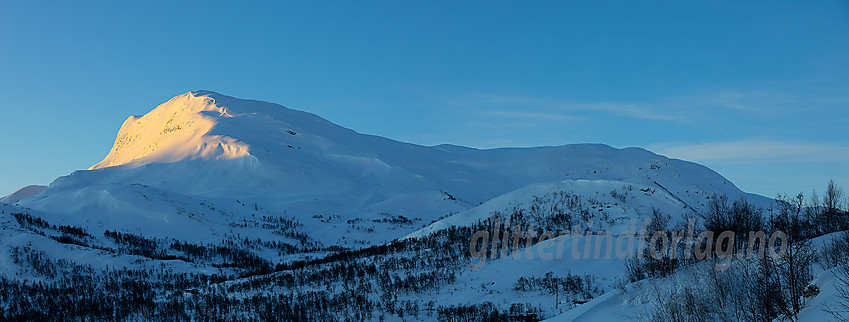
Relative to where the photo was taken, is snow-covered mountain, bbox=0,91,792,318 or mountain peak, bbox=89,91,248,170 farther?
mountain peak, bbox=89,91,248,170

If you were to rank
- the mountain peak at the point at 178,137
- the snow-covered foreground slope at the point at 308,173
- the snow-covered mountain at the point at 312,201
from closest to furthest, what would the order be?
the snow-covered mountain at the point at 312,201, the snow-covered foreground slope at the point at 308,173, the mountain peak at the point at 178,137

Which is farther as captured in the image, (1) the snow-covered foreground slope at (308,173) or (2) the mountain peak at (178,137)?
(2) the mountain peak at (178,137)

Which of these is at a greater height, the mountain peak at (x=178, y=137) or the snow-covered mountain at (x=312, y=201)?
the mountain peak at (x=178, y=137)

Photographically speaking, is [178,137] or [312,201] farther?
[178,137]

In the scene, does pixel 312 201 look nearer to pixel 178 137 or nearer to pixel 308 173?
pixel 308 173

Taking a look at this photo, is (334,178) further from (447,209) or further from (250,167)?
(447,209)

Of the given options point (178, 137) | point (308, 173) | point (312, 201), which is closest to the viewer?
point (312, 201)

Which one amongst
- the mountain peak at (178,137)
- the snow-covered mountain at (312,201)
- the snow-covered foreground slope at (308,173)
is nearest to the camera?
the snow-covered mountain at (312,201)

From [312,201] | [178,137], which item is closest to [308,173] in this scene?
[312,201]
